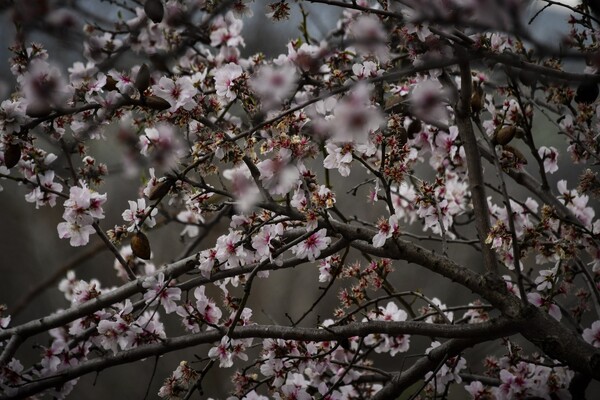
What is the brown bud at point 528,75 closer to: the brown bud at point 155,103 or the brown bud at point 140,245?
the brown bud at point 155,103

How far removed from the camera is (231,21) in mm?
2549

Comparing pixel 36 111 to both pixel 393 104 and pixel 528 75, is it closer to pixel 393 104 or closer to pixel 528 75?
pixel 393 104

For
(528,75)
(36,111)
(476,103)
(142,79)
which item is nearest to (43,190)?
(36,111)

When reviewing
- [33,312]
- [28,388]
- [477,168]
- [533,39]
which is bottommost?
[533,39]

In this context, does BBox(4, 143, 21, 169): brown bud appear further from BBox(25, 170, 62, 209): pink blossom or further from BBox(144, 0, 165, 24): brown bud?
BBox(144, 0, 165, 24): brown bud

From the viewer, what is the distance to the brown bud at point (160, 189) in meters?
1.57

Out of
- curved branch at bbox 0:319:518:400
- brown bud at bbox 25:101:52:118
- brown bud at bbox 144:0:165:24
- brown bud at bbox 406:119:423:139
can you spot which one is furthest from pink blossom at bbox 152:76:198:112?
brown bud at bbox 406:119:423:139

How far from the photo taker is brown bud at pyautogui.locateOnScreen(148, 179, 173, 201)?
1568 millimetres

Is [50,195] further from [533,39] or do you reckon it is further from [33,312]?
[33,312]

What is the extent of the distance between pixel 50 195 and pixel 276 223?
0.82 m

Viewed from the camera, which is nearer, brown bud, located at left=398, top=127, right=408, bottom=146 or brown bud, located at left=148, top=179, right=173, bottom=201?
brown bud, located at left=148, top=179, right=173, bottom=201

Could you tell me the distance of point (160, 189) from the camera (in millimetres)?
1572

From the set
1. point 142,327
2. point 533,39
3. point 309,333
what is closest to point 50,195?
point 142,327

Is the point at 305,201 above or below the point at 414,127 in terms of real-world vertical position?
below
